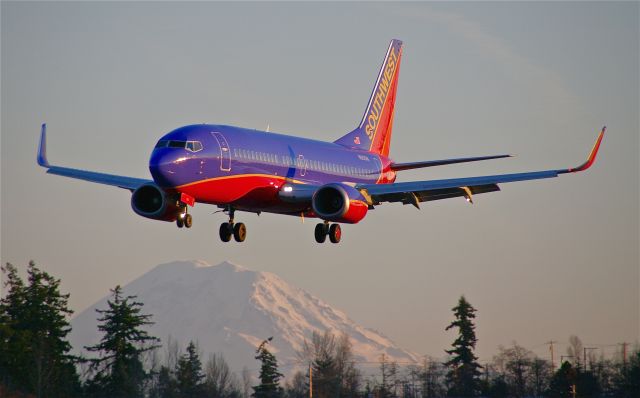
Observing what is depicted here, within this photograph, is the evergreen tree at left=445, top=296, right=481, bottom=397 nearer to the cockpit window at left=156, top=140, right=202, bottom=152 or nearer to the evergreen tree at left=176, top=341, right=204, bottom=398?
the evergreen tree at left=176, top=341, right=204, bottom=398

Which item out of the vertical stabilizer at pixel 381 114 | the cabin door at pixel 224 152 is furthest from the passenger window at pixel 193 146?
the vertical stabilizer at pixel 381 114

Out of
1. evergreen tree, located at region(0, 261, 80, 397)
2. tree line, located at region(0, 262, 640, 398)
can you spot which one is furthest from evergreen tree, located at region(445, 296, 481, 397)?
evergreen tree, located at region(0, 261, 80, 397)

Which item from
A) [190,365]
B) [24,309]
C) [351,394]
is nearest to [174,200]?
[351,394]

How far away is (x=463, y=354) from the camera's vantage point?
399 feet

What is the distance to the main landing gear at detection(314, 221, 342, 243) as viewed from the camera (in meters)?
62.7

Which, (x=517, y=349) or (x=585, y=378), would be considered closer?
(x=585, y=378)

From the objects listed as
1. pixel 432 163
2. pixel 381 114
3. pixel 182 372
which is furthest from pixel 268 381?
pixel 432 163

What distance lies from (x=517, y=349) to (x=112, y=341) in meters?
33.5

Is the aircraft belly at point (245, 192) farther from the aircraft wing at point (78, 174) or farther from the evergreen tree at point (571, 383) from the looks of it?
the evergreen tree at point (571, 383)

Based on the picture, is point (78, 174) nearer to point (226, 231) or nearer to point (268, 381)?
point (226, 231)

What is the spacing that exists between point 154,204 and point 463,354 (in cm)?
6939

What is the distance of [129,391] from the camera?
99750 mm

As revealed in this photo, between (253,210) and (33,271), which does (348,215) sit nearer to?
(253,210)

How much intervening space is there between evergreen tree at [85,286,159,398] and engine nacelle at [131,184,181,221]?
4470 centimetres
